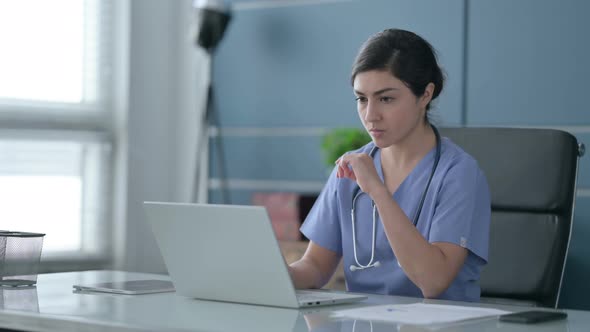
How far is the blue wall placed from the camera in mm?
3330

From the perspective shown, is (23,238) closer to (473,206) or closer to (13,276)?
(13,276)

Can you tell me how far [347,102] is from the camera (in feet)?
12.6

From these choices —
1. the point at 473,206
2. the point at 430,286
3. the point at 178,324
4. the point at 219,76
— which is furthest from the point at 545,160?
the point at 219,76

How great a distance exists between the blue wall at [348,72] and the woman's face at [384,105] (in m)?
1.44

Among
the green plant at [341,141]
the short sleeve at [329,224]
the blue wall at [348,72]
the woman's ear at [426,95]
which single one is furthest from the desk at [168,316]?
the blue wall at [348,72]

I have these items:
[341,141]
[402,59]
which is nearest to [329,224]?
[402,59]

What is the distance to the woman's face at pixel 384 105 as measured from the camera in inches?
79.1

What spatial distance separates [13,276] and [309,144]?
2.23 meters

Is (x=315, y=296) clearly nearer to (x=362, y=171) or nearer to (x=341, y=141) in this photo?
(x=362, y=171)

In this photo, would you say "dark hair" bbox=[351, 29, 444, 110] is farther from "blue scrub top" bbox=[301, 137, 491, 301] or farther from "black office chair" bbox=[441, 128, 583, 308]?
"black office chair" bbox=[441, 128, 583, 308]

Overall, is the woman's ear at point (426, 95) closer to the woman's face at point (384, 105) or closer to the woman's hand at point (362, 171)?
the woman's face at point (384, 105)

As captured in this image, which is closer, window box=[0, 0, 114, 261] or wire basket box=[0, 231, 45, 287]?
wire basket box=[0, 231, 45, 287]

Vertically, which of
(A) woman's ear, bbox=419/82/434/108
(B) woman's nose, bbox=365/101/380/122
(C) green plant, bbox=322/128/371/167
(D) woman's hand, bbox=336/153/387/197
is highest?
(A) woman's ear, bbox=419/82/434/108

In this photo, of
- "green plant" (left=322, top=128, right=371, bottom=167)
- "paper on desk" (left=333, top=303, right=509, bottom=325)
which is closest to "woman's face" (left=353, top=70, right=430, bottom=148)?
"paper on desk" (left=333, top=303, right=509, bottom=325)
